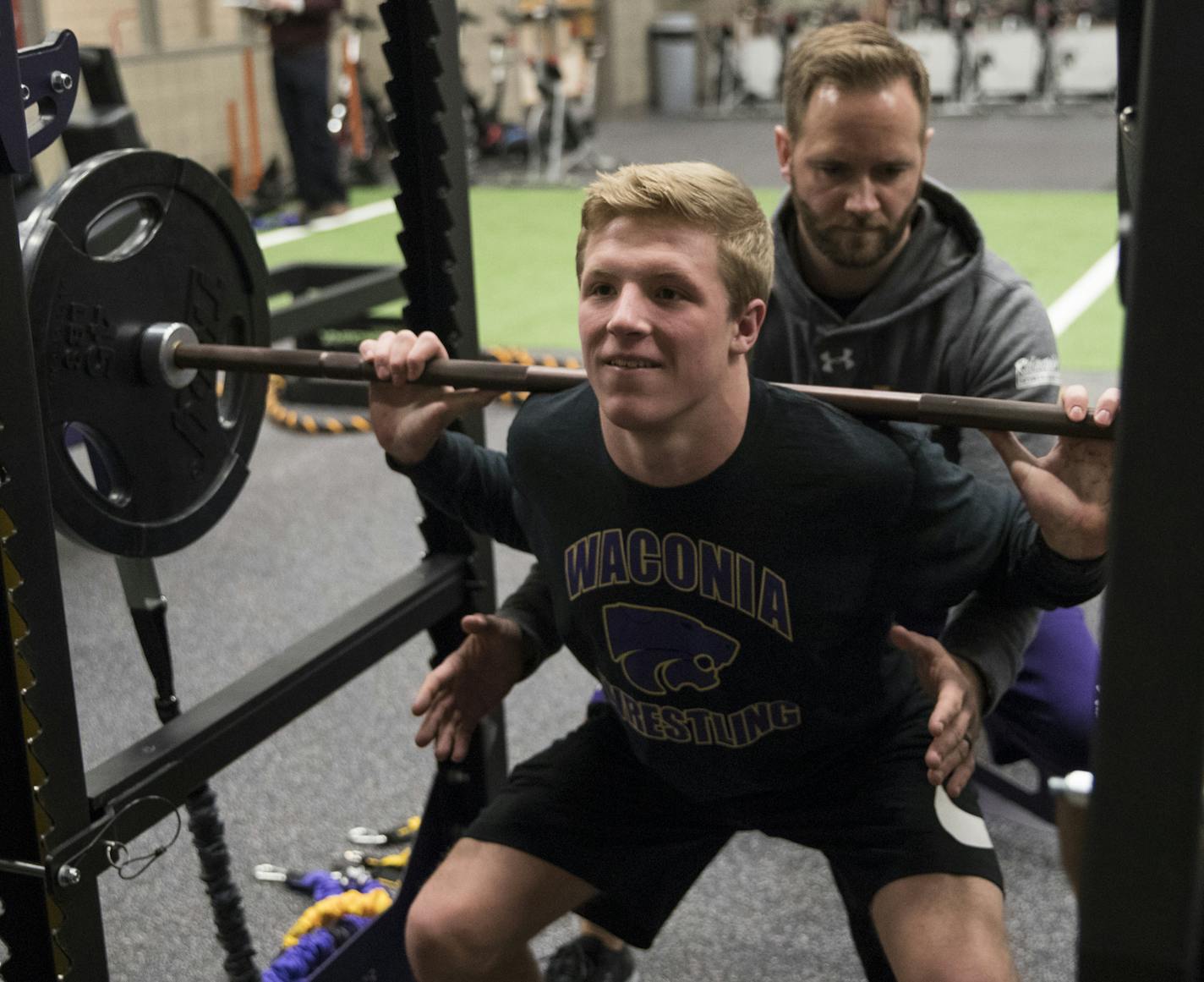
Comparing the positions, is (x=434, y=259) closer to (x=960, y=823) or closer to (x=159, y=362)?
(x=159, y=362)

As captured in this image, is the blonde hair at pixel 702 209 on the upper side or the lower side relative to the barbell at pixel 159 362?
upper

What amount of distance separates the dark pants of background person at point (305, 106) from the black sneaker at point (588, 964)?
634 centimetres

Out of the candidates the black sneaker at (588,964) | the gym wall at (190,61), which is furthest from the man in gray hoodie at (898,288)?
the gym wall at (190,61)

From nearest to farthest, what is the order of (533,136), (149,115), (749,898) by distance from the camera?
(749,898) < (149,115) < (533,136)

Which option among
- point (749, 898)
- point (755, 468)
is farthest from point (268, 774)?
point (755, 468)

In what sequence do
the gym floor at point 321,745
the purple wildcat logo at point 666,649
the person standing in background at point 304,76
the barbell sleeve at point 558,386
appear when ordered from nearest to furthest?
the barbell sleeve at point 558,386
the purple wildcat logo at point 666,649
the gym floor at point 321,745
the person standing in background at point 304,76

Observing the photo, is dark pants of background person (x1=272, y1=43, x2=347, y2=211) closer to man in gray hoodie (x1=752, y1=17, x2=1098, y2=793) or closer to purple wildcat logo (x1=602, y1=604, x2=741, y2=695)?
man in gray hoodie (x1=752, y1=17, x2=1098, y2=793)

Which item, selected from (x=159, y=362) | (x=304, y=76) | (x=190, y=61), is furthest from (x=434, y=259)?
(x=190, y=61)

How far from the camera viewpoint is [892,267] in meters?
2.06

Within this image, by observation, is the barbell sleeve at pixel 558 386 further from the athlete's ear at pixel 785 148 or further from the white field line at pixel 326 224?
the white field line at pixel 326 224

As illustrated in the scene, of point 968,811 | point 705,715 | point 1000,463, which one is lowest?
→ point 968,811

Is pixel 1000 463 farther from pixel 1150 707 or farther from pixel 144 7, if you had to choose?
pixel 144 7

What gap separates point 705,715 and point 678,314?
45cm

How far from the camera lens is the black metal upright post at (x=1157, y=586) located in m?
0.70
